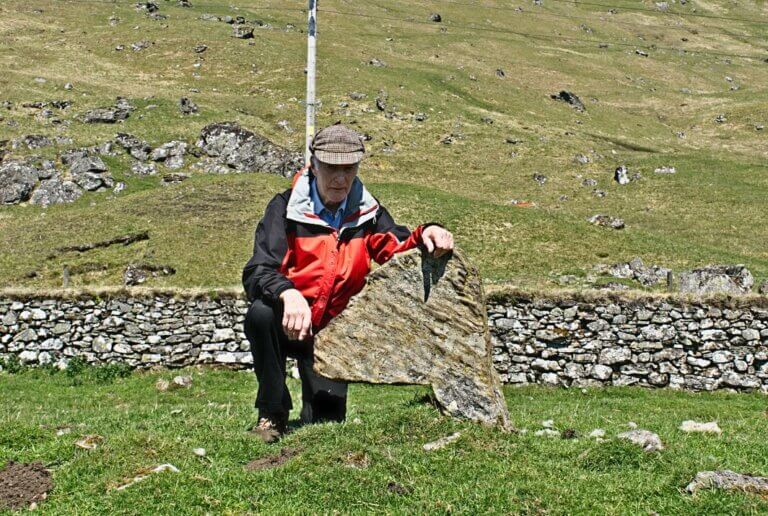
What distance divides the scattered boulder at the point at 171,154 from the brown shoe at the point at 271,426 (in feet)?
132

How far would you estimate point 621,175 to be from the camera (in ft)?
162

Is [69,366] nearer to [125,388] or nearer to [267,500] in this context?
[125,388]

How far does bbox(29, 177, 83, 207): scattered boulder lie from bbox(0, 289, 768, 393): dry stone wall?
22.6 m

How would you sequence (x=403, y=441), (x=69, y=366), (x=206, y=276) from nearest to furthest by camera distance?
(x=403, y=441) → (x=69, y=366) → (x=206, y=276)

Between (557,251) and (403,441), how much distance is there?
2488cm

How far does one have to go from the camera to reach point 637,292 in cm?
1684

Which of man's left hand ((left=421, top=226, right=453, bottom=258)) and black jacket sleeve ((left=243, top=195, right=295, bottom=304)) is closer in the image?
black jacket sleeve ((left=243, top=195, right=295, bottom=304))

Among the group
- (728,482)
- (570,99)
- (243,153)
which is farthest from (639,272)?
(570,99)

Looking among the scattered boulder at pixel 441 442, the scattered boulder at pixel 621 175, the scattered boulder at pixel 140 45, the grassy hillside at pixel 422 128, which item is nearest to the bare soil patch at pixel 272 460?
the scattered boulder at pixel 441 442

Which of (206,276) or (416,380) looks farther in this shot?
(206,276)

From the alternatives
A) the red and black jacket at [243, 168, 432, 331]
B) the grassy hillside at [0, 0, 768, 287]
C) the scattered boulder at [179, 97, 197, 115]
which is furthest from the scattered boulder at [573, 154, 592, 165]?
the red and black jacket at [243, 168, 432, 331]

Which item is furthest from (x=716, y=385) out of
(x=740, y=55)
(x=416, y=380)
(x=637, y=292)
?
(x=740, y=55)

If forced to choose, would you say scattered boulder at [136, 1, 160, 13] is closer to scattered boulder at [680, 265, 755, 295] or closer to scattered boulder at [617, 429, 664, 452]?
scattered boulder at [680, 265, 755, 295]

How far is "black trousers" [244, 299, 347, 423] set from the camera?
22.3 feet
